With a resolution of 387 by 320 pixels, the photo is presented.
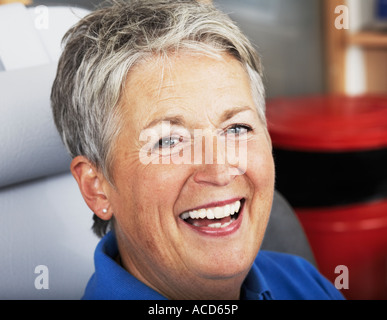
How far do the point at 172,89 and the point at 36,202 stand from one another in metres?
0.32

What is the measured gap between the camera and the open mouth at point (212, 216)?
32.1 inches

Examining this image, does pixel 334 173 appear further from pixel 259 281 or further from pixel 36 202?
pixel 36 202

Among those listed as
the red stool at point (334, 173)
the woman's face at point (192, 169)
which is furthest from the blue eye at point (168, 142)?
the red stool at point (334, 173)

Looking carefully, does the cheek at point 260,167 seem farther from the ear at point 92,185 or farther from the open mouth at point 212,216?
the ear at point 92,185

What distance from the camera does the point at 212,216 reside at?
82cm

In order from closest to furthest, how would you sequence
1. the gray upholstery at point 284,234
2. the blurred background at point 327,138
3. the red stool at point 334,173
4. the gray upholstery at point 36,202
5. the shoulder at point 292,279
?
the gray upholstery at point 36,202
the shoulder at point 292,279
the gray upholstery at point 284,234
the blurred background at point 327,138
the red stool at point 334,173

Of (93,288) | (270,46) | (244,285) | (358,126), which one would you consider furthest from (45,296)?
(358,126)

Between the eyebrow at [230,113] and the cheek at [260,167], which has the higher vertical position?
the eyebrow at [230,113]

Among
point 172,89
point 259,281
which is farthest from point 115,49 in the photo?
point 259,281

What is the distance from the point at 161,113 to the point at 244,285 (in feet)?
1.15

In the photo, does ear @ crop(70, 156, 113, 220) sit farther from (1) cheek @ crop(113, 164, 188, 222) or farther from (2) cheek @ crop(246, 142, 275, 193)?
(2) cheek @ crop(246, 142, 275, 193)

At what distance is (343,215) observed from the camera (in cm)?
146

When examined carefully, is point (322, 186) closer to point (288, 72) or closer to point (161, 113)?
point (288, 72)

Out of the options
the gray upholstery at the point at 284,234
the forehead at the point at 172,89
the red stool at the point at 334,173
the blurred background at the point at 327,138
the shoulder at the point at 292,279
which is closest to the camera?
the forehead at the point at 172,89
